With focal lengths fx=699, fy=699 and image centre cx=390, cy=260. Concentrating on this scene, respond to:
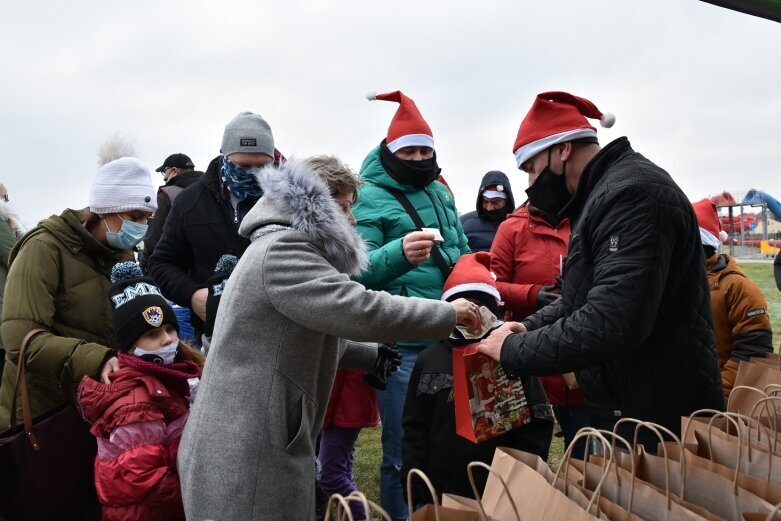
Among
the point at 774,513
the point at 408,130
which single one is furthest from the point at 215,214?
the point at 774,513

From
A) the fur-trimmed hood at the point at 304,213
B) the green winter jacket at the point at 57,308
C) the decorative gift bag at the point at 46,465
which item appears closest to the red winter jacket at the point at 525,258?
the fur-trimmed hood at the point at 304,213

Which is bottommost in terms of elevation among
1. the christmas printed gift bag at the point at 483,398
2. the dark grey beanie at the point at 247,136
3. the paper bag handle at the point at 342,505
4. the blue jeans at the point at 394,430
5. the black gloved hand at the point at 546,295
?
the blue jeans at the point at 394,430

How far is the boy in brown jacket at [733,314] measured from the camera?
3.70 m

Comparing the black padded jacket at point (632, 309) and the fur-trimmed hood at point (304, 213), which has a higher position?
the fur-trimmed hood at point (304, 213)

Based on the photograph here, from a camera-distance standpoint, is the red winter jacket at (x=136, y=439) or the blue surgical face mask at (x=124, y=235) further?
the blue surgical face mask at (x=124, y=235)

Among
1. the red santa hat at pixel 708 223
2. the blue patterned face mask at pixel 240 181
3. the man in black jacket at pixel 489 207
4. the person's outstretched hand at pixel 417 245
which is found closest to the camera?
the person's outstretched hand at pixel 417 245

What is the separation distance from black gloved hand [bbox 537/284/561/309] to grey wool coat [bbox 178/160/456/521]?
1656 mm

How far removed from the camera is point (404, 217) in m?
3.48

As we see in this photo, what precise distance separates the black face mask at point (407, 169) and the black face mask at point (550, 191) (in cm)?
115

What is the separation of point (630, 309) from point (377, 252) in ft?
4.44

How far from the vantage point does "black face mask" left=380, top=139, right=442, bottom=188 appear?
3537mm

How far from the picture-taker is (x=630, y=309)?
1938mm

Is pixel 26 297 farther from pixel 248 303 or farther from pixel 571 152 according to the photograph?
pixel 571 152

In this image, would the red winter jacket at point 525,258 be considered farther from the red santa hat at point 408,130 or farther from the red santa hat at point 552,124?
the red santa hat at point 552,124
